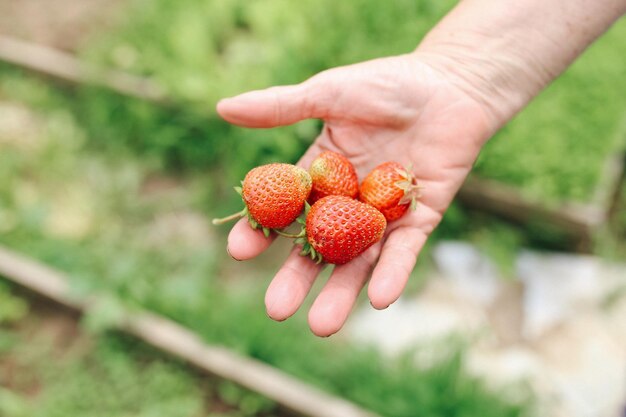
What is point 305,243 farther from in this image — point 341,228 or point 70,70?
point 70,70

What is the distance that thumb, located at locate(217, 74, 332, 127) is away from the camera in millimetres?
1869

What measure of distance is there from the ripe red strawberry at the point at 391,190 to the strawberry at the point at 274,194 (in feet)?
0.68

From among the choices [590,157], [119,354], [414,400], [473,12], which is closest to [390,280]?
[414,400]

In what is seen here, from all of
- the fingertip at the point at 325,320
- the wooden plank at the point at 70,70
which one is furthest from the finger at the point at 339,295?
the wooden plank at the point at 70,70

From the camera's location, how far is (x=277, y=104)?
1.88m

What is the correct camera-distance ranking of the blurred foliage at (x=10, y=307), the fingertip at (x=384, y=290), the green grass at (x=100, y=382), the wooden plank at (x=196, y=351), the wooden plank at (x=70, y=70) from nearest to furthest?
1. the fingertip at (x=384, y=290)
2. the wooden plank at (x=196, y=351)
3. the green grass at (x=100, y=382)
4. the blurred foliage at (x=10, y=307)
5. the wooden plank at (x=70, y=70)

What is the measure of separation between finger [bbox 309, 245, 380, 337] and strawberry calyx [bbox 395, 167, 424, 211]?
175 millimetres

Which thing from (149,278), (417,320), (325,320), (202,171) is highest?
(325,320)

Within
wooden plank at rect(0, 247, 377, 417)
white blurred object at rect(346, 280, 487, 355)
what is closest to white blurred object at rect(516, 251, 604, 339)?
white blurred object at rect(346, 280, 487, 355)

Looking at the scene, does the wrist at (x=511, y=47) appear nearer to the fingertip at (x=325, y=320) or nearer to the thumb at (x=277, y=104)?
the thumb at (x=277, y=104)

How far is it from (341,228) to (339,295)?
0.20 metres

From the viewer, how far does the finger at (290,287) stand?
5.56ft

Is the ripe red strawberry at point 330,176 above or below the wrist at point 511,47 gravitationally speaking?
below

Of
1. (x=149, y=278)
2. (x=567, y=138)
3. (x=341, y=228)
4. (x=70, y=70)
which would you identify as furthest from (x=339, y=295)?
(x=70, y=70)
